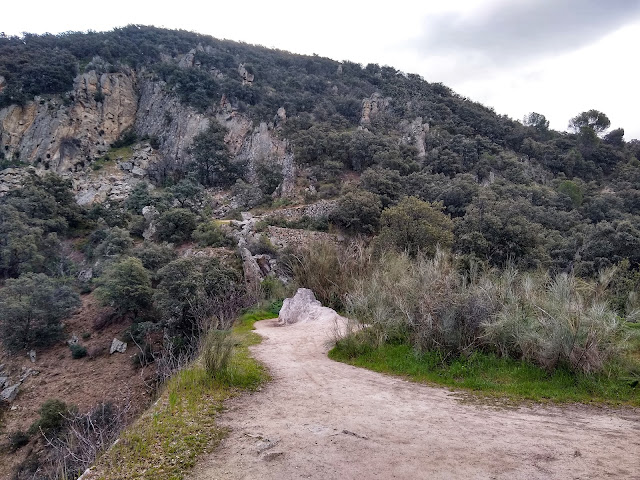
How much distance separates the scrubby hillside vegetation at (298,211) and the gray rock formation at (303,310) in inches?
34.6

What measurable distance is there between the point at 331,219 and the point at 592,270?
12951 mm

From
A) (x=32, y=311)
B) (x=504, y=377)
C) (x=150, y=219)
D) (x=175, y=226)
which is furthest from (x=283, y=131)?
(x=504, y=377)

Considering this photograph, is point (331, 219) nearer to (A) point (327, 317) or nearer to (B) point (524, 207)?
(B) point (524, 207)

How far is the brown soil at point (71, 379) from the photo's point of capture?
13.5m

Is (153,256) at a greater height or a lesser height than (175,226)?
lesser

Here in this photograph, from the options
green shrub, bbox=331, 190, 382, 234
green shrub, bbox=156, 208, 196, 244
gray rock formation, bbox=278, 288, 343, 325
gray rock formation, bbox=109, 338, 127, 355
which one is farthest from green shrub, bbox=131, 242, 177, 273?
gray rock formation, bbox=278, 288, 343, 325

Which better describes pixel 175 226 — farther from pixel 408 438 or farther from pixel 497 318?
pixel 408 438

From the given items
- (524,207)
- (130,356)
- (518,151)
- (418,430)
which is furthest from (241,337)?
(518,151)

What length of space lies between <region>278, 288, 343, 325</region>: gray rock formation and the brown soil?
486cm

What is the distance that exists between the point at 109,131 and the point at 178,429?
44.3 meters

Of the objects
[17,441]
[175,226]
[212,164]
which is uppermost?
[212,164]

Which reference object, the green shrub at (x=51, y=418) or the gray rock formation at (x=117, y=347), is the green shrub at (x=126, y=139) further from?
the green shrub at (x=51, y=418)

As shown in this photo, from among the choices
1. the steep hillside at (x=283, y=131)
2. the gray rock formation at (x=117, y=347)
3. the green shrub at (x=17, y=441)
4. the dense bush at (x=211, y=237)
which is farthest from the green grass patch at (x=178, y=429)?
the steep hillside at (x=283, y=131)

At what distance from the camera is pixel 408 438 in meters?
3.85
